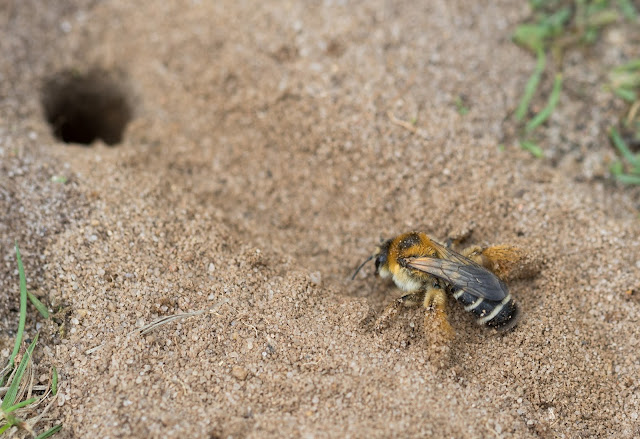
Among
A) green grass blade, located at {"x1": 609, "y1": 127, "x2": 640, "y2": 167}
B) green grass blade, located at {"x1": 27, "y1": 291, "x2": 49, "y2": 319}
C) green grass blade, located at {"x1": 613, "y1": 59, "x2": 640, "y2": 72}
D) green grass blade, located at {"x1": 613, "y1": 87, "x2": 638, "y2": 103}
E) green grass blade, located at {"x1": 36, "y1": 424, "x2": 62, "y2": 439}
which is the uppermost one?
green grass blade, located at {"x1": 613, "y1": 59, "x2": 640, "y2": 72}

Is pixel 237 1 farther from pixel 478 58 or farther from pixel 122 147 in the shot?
pixel 478 58

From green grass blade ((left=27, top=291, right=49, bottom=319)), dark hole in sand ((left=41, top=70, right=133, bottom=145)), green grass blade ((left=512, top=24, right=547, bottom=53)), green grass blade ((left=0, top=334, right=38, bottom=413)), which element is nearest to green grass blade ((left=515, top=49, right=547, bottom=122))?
green grass blade ((left=512, top=24, right=547, bottom=53))

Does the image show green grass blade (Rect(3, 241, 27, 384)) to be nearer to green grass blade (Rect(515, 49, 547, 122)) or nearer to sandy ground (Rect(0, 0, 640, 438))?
sandy ground (Rect(0, 0, 640, 438))

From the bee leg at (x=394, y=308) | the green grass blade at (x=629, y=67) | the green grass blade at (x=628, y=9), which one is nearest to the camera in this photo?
the bee leg at (x=394, y=308)

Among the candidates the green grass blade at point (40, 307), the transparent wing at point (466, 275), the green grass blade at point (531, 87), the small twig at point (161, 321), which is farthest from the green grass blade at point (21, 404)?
the green grass blade at point (531, 87)

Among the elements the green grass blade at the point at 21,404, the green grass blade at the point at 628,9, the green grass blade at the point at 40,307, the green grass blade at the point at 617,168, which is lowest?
the green grass blade at the point at 21,404

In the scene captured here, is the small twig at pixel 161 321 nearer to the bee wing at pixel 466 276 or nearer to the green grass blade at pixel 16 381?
the green grass blade at pixel 16 381

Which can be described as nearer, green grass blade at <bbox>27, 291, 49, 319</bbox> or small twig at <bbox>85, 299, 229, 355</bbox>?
small twig at <bbox>85, 299, 229, 355</bbox>
